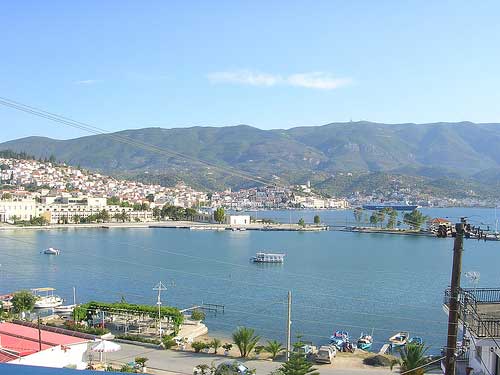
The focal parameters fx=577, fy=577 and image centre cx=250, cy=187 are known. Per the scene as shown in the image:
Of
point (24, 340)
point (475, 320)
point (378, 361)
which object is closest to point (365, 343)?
point (378, 361)

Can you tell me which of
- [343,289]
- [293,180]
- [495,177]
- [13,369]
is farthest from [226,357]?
[495,177]

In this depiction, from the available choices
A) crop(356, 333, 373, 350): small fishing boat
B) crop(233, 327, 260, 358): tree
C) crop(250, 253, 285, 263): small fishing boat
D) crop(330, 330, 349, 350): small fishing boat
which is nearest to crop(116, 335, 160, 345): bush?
crop(233, 327, 260, 358): tree

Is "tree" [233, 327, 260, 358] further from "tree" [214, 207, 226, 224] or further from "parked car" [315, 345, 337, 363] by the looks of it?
"tree" [214, 207, 226, 224]

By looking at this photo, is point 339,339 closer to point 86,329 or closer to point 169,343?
point 169,343

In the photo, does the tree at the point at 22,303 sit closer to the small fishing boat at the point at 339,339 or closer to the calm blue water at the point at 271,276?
the calm blue water at the point at 271,276

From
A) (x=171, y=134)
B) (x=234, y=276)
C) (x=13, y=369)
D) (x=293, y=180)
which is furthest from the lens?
(x=171, y=134)

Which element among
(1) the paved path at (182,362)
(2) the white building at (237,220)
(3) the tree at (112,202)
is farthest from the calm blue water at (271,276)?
(3) the tree at (112,202)

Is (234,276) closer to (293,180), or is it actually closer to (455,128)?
(293,180)
